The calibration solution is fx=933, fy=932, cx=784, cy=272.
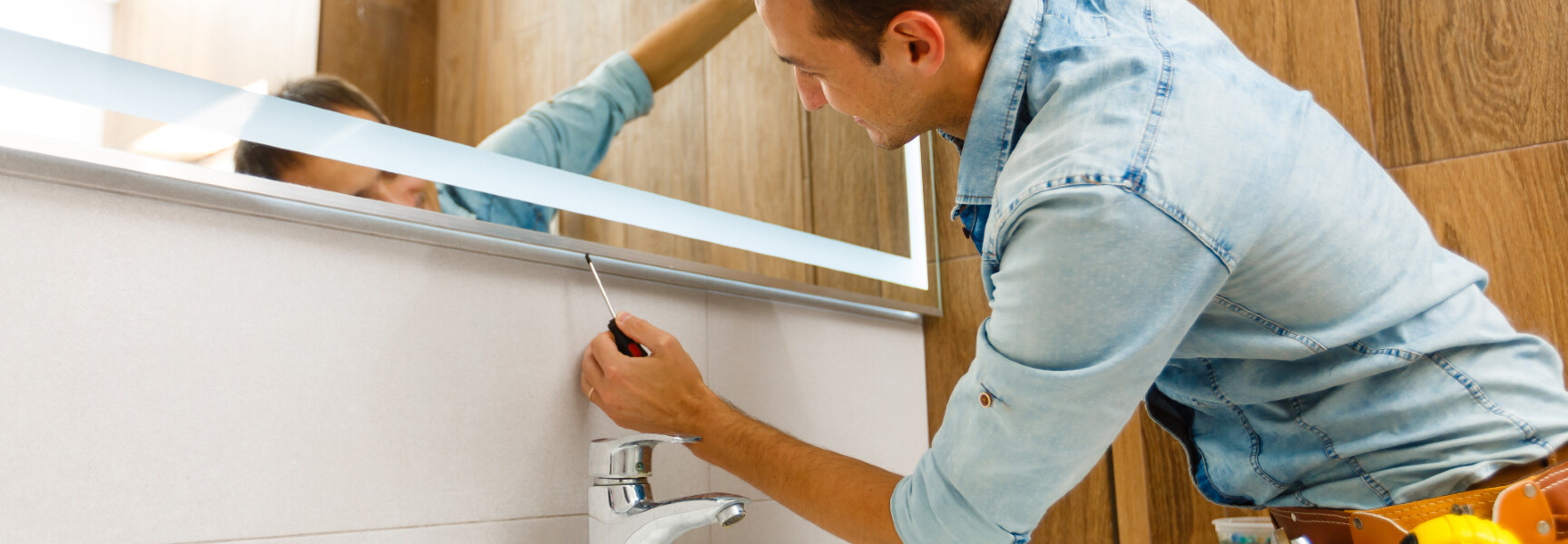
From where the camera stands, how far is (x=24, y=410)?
538 millimetres

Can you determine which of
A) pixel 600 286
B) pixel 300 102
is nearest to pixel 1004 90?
pixel 600 286

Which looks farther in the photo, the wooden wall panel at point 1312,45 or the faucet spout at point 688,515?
the wooden wall panel at point 1312,45

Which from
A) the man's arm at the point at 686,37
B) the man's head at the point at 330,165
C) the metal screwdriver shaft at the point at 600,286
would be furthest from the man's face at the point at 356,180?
the man's arm at the point at 686,37

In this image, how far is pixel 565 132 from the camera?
0.84 m

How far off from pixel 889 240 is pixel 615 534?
25.5 inches

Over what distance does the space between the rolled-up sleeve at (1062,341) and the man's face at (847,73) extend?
156 millimetres

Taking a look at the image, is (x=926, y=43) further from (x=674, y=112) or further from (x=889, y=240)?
(x=889, y=240)

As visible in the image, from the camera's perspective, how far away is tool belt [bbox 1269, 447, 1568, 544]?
0.57m

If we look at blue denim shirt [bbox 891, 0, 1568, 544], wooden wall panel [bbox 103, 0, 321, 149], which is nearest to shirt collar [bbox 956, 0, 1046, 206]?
blue denim shirt [bbox 891, 0, 1568, 544]

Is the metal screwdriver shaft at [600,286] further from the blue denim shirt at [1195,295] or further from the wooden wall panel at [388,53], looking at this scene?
the blue denim shirt at [1195,295]

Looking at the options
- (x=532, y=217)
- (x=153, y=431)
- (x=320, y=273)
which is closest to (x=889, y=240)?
(x=532, y=217)

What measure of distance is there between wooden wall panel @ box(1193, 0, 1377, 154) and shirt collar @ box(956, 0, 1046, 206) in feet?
2.09

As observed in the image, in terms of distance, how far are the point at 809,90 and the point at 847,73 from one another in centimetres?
6

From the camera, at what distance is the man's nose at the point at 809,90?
0.73 m
